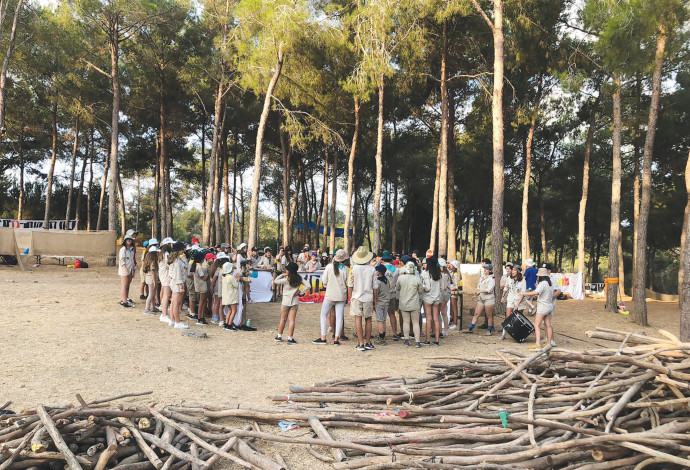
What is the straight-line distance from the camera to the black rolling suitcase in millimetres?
9273

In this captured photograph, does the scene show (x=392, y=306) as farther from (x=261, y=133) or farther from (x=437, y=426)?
(x=261, y=133)

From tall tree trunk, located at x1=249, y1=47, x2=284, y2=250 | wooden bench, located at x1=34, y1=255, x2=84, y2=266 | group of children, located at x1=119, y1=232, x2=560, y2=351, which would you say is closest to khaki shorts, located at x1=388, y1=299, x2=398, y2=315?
group of children, located at x1=119, y1=232, x2=560, y2=351

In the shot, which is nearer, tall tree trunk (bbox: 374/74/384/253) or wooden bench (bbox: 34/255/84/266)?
wooden bench (bbox: 34/255/84/266)

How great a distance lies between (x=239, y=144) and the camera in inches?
1192

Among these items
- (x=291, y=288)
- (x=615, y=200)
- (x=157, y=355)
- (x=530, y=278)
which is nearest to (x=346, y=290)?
(x=291, y=288)

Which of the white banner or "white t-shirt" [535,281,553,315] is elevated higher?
the white banner

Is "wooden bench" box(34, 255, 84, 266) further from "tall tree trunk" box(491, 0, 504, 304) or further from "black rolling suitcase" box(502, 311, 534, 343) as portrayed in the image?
"black rolling suitcase" box(502, 311, 534, 343)

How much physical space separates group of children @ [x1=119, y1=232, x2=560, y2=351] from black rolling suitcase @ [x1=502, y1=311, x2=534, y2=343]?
0.24 m

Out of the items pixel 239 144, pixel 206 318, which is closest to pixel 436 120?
pixel 239 144

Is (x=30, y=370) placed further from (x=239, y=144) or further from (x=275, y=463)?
(x=239, y=144)

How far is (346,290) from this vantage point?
8758 millimetres

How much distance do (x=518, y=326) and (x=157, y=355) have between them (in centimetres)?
690

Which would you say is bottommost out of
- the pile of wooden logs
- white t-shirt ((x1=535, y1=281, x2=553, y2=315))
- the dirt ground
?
the dirt ground

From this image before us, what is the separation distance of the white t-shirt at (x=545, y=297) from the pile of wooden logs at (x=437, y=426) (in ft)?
12.1
